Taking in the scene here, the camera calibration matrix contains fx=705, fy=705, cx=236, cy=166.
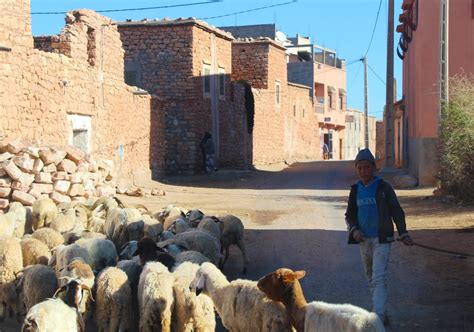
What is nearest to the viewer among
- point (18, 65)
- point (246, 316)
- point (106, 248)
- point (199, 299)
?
point (246, 316)

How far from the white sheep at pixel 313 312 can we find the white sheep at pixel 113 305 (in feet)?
5.55

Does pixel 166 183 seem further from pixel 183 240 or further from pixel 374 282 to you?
pixel 374 282

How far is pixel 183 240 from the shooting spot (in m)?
8.78

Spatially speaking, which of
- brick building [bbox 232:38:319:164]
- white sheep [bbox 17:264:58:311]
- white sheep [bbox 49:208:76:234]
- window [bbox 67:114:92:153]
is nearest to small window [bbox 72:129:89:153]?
window [bbox 67:114:92:153]

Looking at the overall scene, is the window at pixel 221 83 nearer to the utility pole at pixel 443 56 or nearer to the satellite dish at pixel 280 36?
the utility pole at pixel 443 56

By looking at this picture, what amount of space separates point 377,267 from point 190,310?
1.78 m

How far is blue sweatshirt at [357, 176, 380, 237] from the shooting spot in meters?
6.64

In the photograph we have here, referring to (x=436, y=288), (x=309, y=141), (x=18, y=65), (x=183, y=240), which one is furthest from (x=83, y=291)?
(x=309, y=141)

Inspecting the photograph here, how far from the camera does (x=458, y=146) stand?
52.6 ft

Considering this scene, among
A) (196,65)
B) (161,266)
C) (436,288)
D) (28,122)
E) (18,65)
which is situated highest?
(196,65)

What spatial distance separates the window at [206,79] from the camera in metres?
28.2

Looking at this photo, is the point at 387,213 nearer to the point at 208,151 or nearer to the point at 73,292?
the point at 73,292

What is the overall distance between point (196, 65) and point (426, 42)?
9.03 meters

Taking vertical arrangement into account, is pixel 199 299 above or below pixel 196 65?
below
